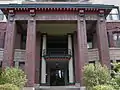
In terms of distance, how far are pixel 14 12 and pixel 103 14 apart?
9.50 meters

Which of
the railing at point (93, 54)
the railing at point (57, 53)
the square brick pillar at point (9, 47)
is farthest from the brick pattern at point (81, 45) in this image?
the square brick pillar at point (9, 47)

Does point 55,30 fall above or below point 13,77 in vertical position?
above

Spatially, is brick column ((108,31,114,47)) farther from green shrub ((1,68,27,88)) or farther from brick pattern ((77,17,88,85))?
green shrub ((1,68,27,88))

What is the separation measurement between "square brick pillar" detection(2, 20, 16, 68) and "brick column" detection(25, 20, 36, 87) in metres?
1.60

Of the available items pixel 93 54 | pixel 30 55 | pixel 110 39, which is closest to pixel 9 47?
pixel 30 55

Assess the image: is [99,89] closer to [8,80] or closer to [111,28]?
[8,80]

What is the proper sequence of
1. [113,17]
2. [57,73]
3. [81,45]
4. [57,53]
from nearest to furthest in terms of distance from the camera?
[81,45]
[57,53]
[113,17]
[57,73]

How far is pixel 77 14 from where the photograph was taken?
19.2m

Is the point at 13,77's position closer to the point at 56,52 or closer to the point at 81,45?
the point at 81,45

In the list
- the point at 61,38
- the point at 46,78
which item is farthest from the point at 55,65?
the point at 61,38

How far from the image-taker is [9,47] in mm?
Result: 18031

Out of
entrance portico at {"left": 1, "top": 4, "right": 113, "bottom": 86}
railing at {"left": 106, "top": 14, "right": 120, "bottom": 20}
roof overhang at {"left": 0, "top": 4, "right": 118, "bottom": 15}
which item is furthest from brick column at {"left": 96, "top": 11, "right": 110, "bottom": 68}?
railing at {"left": 106, "top": 14, "right": 120, "bottom": 20}

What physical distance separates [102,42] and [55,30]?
21.9 feet

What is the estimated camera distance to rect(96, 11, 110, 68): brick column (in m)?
17.7
